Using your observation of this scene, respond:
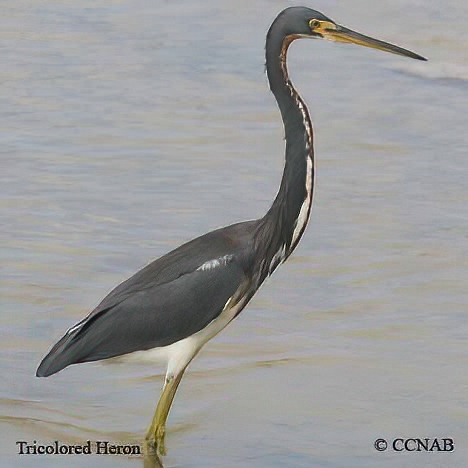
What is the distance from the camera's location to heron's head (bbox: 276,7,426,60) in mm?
5625

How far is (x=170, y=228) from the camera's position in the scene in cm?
812

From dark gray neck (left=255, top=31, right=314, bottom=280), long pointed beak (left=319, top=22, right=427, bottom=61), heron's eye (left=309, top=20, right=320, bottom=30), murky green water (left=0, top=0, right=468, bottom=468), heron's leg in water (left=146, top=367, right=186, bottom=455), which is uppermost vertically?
heron's eye (left=309, top=20, right=320, bottom=30)

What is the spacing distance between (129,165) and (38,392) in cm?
342

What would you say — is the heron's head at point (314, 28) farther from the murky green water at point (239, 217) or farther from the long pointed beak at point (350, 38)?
the murky green water at point (239, 217)

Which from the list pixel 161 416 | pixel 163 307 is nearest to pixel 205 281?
pixel 163 307

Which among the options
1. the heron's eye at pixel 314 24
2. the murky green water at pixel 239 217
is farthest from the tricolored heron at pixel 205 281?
the murky green water at pixel 239 217

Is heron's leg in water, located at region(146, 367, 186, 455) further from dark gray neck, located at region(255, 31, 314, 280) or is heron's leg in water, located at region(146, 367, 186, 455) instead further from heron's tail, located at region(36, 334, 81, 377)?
dark gray neck, located at region(255, 31, 314, 280)

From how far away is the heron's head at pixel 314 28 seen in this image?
5.62m

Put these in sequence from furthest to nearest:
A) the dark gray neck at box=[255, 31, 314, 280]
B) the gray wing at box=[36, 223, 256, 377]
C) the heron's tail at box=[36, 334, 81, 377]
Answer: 1. the dark gray neck at box=[255, 31, 314, 280]
2. the gray wing at box=[36, 223, 256, 377]
3. the heron's tail at box=[36, 334, 81, 377]

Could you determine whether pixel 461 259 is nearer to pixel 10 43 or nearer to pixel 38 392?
pixel 38 392

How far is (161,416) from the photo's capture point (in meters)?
5.47

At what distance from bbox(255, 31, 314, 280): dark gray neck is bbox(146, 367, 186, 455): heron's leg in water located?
21.8 inches

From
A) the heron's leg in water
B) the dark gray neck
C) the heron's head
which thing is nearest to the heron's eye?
the heron's head

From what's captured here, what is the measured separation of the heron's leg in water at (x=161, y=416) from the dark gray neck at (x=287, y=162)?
0.55 metres
